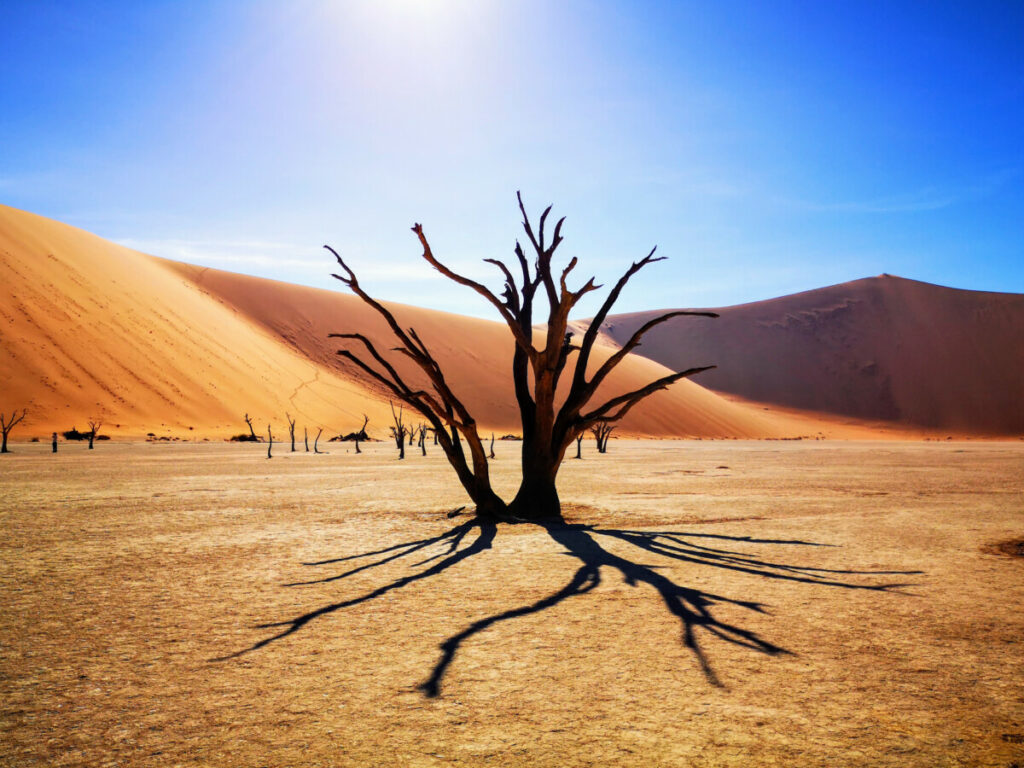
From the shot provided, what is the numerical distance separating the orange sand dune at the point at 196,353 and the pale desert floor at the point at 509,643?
35.5 meters

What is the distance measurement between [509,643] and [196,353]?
167 feet

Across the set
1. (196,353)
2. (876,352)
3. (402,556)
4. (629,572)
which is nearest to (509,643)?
(629,572)

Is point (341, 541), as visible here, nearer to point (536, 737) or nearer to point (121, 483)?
point (536, 737)

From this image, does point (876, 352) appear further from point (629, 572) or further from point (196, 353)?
point (629, 572)

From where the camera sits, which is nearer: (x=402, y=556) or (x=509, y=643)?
(x=509, y=643)

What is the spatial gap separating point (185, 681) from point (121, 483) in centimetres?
1301

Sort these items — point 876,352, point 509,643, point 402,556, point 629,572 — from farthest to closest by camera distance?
point 876,352 → point 402,556 → point 629,572 → point 509,643

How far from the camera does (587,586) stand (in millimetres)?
5738

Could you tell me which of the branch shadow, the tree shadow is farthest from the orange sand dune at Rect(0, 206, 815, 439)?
the tree shadow

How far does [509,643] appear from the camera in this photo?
424 cm

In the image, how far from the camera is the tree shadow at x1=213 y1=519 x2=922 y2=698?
4.29 metres

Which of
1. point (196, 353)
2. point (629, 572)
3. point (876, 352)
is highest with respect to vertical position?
point (876, 352)

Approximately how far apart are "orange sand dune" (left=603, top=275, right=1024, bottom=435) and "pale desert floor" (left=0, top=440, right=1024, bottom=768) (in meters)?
89.1

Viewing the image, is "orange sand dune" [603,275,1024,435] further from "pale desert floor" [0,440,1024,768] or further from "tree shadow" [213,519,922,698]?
"pale desert floor" [0,440,1024,768]
